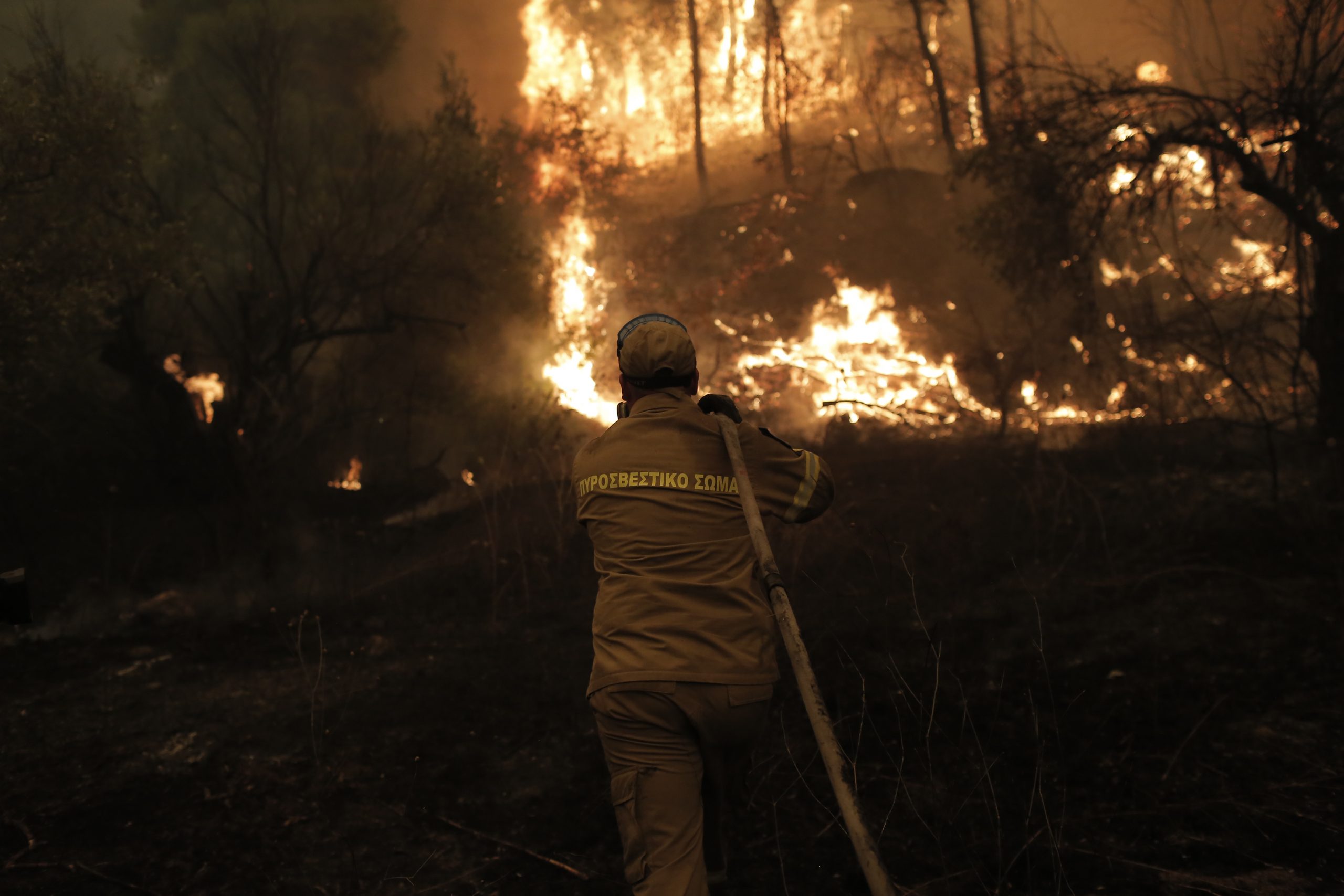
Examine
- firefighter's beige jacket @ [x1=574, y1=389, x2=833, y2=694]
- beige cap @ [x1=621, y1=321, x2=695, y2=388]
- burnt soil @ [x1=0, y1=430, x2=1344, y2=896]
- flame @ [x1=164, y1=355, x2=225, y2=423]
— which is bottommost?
burnt soil @ [x1=0, y1=430, x2=1344, y2=896]

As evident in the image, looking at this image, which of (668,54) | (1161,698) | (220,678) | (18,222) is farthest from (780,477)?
(668,54)

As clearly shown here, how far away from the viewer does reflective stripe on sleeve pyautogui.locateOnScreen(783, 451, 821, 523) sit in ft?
9.76

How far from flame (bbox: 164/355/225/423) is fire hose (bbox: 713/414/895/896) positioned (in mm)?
13252

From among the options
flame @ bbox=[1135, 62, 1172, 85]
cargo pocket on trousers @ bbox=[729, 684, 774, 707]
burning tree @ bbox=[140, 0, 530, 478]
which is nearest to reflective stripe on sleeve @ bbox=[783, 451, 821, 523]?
cargo pocket on trousers @ bbox=[729, 684, 774, 707]

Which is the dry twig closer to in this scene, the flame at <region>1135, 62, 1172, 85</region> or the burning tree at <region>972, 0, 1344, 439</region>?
the burning tree at <region>972, 0, 1344, 439</region>

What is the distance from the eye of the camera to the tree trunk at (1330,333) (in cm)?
911

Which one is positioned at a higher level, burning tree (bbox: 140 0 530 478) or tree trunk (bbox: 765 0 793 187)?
tree trunk (bbox: 765 0 793 187)

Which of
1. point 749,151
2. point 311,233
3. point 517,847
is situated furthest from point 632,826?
point 749,151

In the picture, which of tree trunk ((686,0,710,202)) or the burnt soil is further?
tree trunk ((686,0,710,202))

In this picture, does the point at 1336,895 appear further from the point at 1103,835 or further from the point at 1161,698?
the point at 1161,698

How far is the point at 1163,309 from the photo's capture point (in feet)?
83.7

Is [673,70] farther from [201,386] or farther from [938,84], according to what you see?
[201,386]

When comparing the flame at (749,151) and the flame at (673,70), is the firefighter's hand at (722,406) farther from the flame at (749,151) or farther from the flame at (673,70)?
the flame at (673,70)

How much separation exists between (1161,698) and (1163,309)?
22.8m
